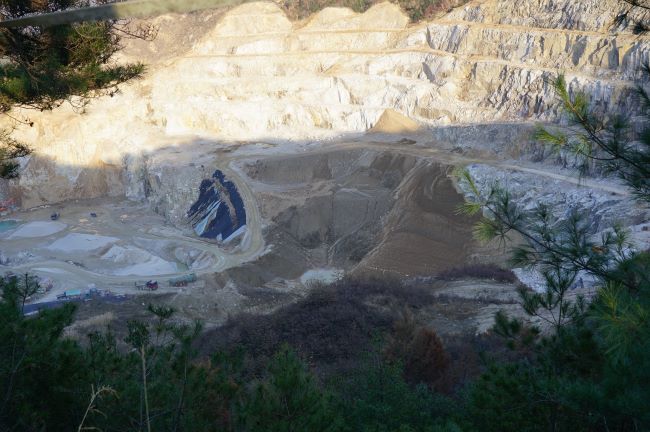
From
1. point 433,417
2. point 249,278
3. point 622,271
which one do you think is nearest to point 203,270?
point 249,278

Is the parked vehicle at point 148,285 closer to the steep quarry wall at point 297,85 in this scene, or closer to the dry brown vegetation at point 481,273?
the steep quarry wall at point 297,85

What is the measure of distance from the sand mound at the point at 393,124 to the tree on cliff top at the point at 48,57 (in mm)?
31471

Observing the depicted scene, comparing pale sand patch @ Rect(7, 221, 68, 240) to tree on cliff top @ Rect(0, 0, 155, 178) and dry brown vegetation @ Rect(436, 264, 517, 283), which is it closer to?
dry brown vegetation @ Rect(436, 264, 517, 283)

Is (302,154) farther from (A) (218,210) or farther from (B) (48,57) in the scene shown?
(B) (48,57)

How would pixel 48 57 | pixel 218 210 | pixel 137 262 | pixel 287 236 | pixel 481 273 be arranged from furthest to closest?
pixel 218 210 < pixel 287 236 < pixel 137 262 < pixel 481 273 < pixel 48 57

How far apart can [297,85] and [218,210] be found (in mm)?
13255

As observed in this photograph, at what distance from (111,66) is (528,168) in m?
25.7

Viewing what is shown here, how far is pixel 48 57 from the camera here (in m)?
8.05

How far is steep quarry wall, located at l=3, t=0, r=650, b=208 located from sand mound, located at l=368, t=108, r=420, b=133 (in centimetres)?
53

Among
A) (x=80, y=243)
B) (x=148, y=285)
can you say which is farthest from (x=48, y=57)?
(x=80, y=243)

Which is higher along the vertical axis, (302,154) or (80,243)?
(302,154)

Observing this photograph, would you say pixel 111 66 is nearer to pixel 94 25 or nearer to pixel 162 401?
pixel 94 25

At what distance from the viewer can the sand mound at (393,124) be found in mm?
38844

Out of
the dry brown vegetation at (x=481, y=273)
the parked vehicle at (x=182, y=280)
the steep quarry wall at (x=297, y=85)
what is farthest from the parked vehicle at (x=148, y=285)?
the dry brown vegetation at (x=481, y=273)
